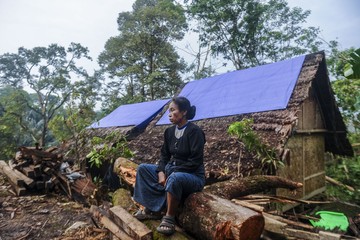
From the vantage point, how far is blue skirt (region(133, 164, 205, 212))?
111 inches

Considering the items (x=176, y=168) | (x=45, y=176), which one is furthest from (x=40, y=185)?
(x=176, y=168)

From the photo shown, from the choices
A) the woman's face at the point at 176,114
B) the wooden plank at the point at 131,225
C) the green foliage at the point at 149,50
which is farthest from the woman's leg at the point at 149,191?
the green foliage at the point at 149,50

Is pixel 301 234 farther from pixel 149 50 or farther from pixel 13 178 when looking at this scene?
pixel 149 50

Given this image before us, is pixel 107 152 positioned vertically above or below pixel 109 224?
above

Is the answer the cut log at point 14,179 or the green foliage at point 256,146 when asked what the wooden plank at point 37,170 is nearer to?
→ the cut log at point 14,179

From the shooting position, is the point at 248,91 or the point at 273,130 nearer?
the point at 273,130

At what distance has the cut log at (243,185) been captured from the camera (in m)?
3.80

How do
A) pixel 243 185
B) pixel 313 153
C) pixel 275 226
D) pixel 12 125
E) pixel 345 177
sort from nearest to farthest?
pixel 275 226 → pixel 243 185 → pixel 313 153 → pixel 345 177 → pixel 12 125

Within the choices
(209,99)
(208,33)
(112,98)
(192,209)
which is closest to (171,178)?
(192,209)

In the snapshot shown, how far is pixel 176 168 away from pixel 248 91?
532cm

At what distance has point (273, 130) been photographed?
229 inches

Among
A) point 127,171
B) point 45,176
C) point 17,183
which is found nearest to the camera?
point 127,171

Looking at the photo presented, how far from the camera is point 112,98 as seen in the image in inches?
807

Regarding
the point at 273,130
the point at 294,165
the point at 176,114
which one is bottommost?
the point at 294,165
